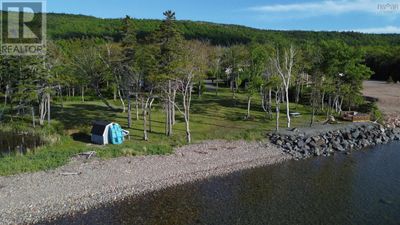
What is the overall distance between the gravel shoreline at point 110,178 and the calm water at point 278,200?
1323 millimetres

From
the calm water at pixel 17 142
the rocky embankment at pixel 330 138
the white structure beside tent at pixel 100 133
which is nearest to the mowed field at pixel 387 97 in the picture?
the rocky embankment at pixel 330 138

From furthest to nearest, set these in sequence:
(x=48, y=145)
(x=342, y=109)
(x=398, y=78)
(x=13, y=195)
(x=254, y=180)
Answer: (x=398, y=78), (x=342, y=109), (x=48, y=145), (x=254, y=180), (x=13, y=195)

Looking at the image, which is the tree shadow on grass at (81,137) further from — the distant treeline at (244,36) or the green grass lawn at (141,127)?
the distant treeline at (244,36)

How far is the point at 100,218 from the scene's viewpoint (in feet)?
76.8

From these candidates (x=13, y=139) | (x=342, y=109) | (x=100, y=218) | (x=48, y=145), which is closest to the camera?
(x=100, y=218)

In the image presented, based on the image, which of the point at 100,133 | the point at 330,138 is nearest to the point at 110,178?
the point at 100,133

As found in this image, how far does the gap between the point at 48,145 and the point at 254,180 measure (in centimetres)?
1790

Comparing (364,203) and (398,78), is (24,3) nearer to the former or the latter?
(364,203)

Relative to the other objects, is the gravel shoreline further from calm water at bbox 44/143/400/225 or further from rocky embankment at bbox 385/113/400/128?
rocky embankment at bbox 385/113/400/128

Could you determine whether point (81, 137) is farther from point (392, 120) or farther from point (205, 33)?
point (205, 33)

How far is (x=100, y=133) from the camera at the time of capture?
1451 inches

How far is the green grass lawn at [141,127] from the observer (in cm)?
3206

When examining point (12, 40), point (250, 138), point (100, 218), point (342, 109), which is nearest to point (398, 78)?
point (342, 109)

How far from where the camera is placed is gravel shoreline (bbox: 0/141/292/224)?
24391 mm
